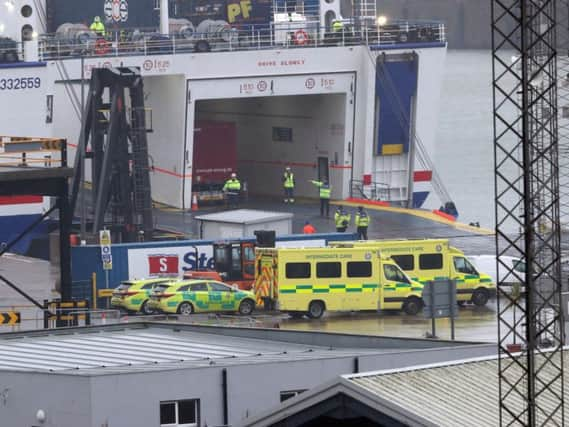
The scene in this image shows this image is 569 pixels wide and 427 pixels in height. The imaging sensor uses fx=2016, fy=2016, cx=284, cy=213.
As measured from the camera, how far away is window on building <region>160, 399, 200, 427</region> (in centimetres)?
2464

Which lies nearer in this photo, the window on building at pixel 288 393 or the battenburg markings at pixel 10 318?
the window on building at pixel 288 393

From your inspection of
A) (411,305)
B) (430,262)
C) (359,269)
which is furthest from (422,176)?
(359,269)

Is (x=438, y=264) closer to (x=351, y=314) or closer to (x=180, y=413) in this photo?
(x=351, y=314)

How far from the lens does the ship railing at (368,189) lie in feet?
203

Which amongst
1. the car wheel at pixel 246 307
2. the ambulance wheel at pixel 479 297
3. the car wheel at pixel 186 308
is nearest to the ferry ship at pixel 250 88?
the car wheel at pixel 246 307

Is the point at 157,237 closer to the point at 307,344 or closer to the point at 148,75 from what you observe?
the point at 148,75

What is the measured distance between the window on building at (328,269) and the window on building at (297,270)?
23 cm

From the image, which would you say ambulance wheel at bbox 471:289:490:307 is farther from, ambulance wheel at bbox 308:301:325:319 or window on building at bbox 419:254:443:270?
ambulance wheel at bbox 308:301:325:319

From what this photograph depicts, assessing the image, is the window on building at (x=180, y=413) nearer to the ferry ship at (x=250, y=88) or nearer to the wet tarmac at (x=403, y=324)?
the wet tarmac at (x=403, y=324)

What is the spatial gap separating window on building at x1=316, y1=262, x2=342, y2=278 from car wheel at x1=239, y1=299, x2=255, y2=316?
4.95 feet

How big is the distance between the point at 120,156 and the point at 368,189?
13.1m

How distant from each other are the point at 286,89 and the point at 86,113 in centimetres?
937

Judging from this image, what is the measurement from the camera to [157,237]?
51.6 metres

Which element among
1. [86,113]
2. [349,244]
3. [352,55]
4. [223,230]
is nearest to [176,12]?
[352,55]
